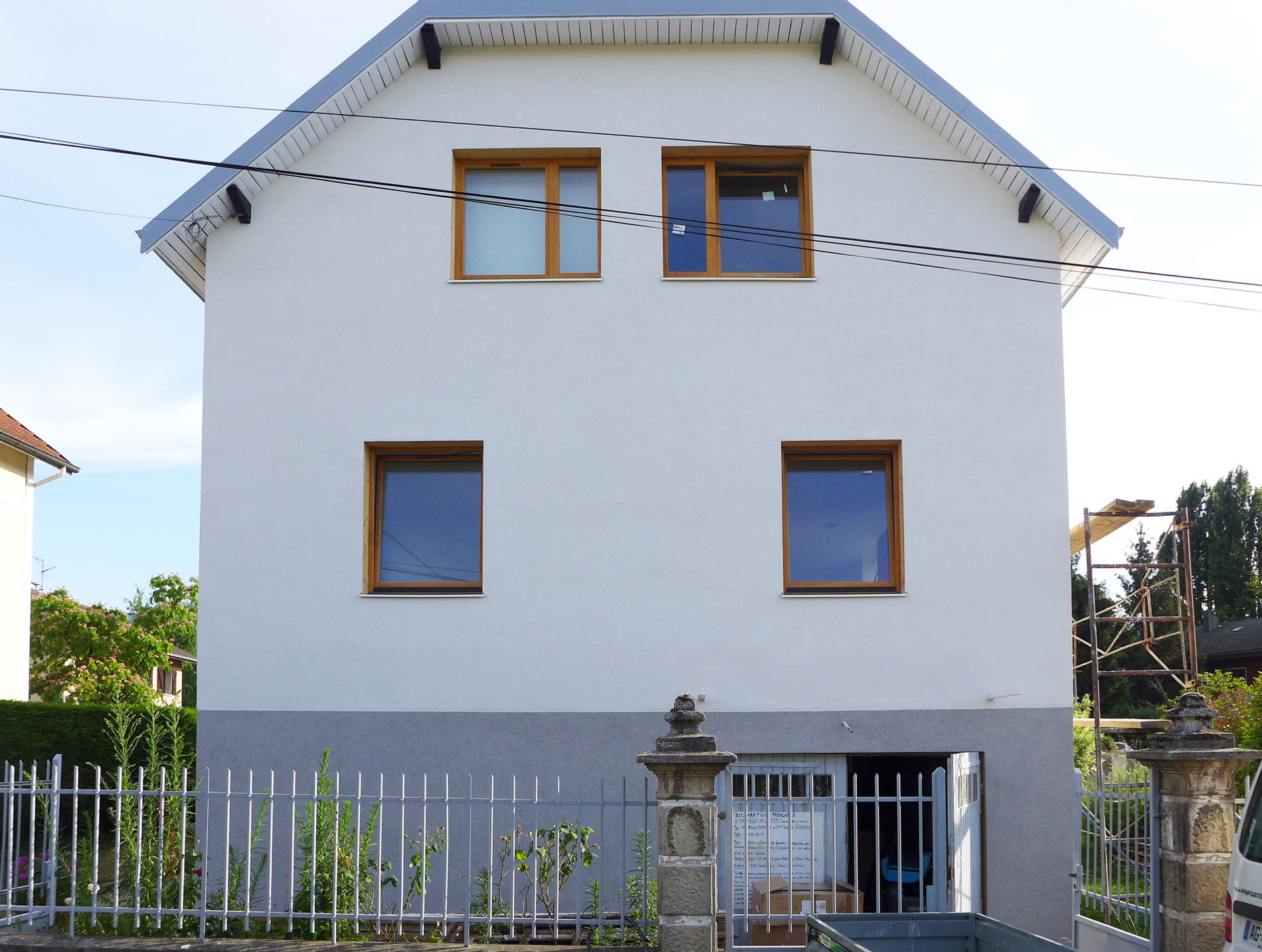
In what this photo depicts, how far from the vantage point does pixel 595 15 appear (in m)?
10.2

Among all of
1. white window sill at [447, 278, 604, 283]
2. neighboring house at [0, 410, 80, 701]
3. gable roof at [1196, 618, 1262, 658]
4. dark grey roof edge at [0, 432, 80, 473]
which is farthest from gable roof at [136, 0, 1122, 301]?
gable roof at [1196, 618, 1262, 658]

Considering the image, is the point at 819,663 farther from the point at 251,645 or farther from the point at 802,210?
the point at 251,645

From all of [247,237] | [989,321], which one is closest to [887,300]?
[989,321]

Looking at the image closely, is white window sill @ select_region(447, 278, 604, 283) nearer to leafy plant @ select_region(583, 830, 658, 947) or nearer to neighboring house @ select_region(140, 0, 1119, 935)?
neighboring house @ select_region(140, 0, 1119, 935)

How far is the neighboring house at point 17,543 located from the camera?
22.6 m

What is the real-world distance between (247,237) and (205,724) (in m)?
4.23

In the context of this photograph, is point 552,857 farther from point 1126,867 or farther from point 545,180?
point 545,180

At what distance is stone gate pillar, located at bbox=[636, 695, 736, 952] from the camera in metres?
7.04

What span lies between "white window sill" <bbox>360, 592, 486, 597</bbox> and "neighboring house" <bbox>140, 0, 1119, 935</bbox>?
0.12 feet

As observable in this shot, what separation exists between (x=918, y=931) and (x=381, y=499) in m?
5.88

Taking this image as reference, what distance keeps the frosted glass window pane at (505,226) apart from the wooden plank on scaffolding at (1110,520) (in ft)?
20.6

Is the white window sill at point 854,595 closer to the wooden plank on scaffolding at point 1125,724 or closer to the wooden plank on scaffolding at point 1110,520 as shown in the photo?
the wooden plank on scaffolding at point 1110,520

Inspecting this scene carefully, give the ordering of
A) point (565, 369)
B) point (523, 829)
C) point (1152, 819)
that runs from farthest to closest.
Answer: point (565, 369) < point (523, 829) < point (1152, 819)

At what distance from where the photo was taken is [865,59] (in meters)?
10.2
